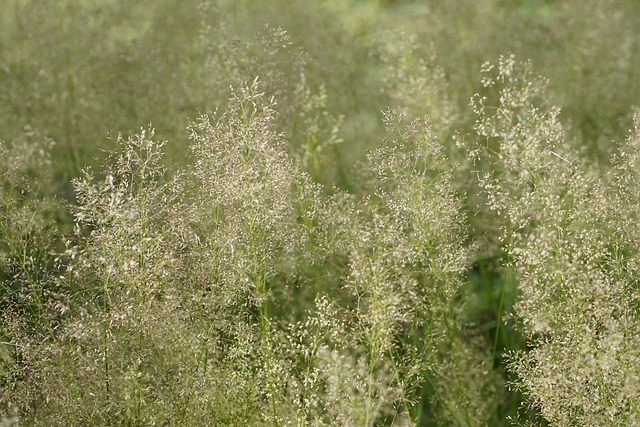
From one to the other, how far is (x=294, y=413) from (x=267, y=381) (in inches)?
4.7

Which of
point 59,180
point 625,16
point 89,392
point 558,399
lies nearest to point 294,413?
point 89,392

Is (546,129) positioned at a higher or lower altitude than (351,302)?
higher

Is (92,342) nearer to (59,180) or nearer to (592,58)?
(59,180)

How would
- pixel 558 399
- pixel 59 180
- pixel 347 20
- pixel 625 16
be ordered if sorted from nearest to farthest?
pixel 558 399 → pixel 59 180 → pixel 625 16 → pixel 347 20

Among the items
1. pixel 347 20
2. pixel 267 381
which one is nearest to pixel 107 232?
pixel 267 381

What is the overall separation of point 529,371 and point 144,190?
1071 mm

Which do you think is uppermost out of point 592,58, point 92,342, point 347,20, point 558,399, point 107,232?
point 107,232

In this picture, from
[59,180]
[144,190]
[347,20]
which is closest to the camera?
[144,190]

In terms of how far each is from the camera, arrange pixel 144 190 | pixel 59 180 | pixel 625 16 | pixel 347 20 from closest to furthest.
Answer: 1. pixel 144 190
2. pixel 59 180
3. pixel 625 16
4. pixel 347 20

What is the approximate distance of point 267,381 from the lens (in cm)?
211

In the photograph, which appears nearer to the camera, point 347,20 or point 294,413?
point 294,413

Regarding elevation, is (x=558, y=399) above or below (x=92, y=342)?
below

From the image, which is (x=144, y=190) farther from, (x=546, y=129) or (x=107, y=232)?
(x=546, y=129)

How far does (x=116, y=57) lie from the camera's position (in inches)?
154
